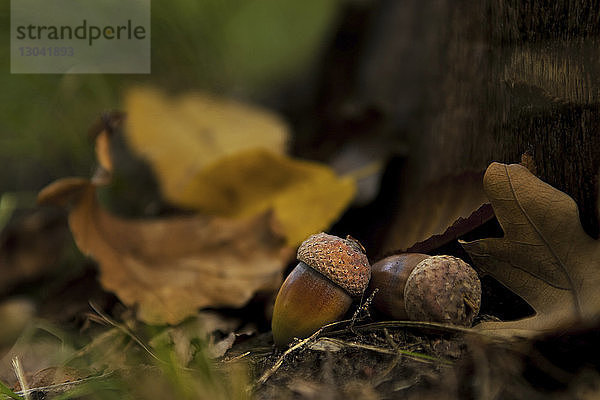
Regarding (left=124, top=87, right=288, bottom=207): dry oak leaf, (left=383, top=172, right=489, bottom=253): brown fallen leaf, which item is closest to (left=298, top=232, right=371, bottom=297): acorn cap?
(left=383, top=172, right=489, bottom=253): brown fallen leaf

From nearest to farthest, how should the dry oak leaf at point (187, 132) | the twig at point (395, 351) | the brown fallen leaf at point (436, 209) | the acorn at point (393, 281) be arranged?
the twig at point (395, 351)
the acorn at point (393, 281)
the brown fallen leaf at point (436, 209)
the dry oak leaf at point (187, 132)

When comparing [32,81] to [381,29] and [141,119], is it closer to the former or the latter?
[141,119]

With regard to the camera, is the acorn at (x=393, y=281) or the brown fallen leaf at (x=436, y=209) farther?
the brown fallen leaf at (x=436, y=209)

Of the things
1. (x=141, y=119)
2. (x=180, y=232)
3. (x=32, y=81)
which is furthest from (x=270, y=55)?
(x=180, y=232)

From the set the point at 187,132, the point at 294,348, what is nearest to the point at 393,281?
the point at 294,348

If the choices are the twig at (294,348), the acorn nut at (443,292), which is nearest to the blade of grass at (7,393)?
the twig at (294,348)

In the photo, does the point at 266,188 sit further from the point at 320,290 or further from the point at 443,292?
the point at 443,292

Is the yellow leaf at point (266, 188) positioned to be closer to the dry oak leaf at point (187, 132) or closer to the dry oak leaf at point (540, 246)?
the dry oak leaf at point (187, 132)
